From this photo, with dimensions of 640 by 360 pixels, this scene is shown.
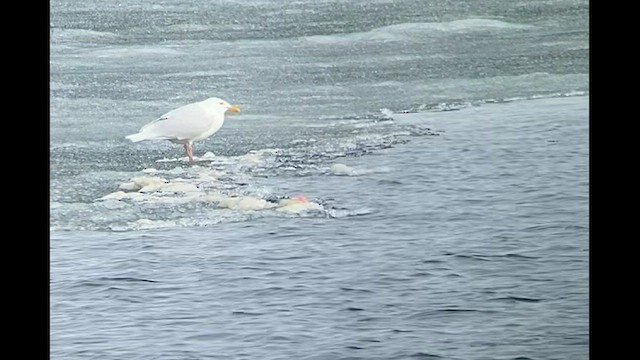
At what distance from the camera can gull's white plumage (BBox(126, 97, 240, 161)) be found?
3.31m

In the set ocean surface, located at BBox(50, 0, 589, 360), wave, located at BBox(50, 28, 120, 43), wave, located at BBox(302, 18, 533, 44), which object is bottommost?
ocean surface, located at BBox(50, 0, 589, 360)

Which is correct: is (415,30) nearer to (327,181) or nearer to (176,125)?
(327,181)

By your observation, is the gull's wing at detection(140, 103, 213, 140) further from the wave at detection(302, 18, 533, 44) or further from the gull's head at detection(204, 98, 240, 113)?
the wave at detection(302, 18, 533, 44)

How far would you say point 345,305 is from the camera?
3.30 meters

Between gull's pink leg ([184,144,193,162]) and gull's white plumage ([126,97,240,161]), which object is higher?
gull's white plumage ([126,97,240,161])

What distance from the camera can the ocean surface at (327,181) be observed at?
3.28m

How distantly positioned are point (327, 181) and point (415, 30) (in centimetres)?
57

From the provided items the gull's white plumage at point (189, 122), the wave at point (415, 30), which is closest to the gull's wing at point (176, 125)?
the gull's white plumage at point (189, 122)

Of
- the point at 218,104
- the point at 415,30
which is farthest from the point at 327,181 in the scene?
the point at 415,30

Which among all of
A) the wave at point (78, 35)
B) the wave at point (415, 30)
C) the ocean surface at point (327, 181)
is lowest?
the ocean surface at point (327, 181)

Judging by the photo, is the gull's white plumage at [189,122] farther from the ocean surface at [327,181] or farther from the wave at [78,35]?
the wave at [78,35]

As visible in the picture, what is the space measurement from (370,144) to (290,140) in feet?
0.85

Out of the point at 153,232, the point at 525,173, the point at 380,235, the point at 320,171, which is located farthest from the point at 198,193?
the point at 525,173

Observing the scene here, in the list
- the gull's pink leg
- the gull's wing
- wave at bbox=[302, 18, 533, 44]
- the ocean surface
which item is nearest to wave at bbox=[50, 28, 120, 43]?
the ocean surface
